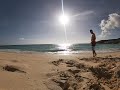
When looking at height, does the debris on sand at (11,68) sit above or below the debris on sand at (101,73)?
above

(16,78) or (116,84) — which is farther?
(116,84)

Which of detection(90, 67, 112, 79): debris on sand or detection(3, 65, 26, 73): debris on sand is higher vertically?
detection(3, 65, 26, 73): debris on sand

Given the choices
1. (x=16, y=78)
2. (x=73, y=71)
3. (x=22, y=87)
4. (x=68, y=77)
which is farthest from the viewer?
(x=73, y=71)

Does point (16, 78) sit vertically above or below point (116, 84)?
above

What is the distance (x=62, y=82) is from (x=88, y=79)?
38.3 inches

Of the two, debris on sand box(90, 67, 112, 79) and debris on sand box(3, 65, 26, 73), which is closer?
debris on sand box(3, 65, 26, 73)

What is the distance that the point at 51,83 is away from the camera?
4832 millimetres

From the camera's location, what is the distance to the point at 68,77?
218 inches

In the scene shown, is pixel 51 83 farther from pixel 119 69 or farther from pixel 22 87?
pixel 119 69

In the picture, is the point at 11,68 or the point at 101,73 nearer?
the point at 11,68

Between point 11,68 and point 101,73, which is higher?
point 11,68

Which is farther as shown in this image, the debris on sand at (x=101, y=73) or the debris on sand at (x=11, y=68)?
the debris on sand at (x=101, y=73)

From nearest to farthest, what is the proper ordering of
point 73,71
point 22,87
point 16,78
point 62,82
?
point 22,87 → point 16,78 → point 62,82 → point 73,71

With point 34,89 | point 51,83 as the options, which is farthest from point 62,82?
point 34,89
